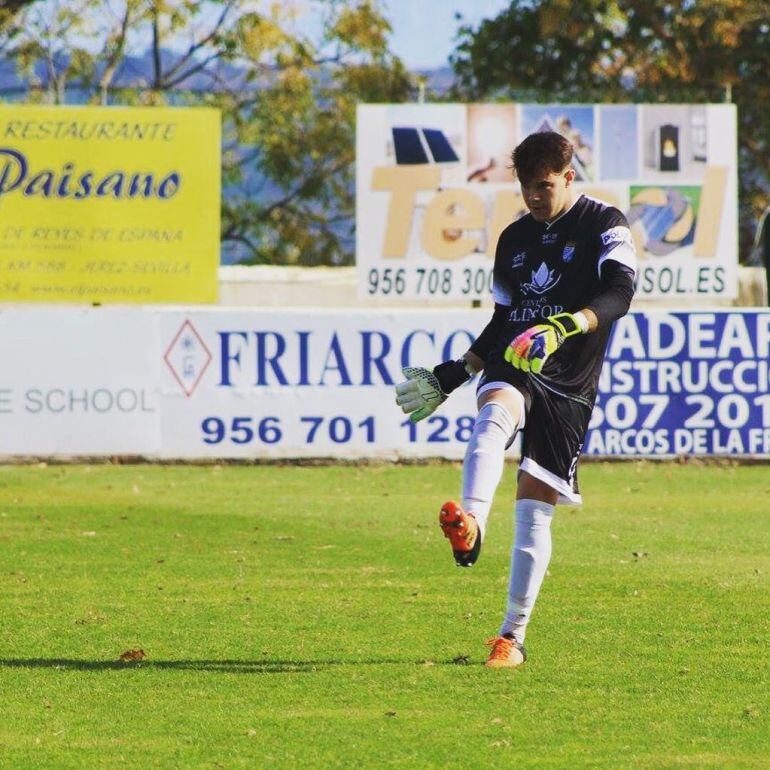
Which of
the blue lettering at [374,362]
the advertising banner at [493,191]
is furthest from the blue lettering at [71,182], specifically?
the blue lettering at [374,362]

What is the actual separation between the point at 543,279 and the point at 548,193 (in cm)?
34

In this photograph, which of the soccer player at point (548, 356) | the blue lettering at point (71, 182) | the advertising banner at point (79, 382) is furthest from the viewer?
the blue lettering at point (71, 182)

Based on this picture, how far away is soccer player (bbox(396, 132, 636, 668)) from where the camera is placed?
6.59m

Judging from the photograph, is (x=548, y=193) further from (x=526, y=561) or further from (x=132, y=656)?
(x=132, y=656)

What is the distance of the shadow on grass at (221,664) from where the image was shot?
676 centimetres

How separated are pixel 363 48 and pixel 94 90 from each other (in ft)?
17.4

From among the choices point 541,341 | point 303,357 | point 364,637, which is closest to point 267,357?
point 303,357

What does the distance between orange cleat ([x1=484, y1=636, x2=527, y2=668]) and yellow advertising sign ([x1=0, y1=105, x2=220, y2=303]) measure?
→ 11765 millimetres

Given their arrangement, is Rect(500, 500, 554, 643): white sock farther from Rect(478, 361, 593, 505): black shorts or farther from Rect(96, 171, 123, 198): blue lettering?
Rect(96, 171, 123, 198): blue lettering

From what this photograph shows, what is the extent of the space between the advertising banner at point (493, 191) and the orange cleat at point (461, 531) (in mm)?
12372

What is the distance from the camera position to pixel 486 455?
21.4ft

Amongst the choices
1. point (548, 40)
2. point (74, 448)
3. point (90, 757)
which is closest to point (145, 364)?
point (74, 448)

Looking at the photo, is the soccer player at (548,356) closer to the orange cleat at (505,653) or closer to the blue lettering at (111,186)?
the orange cleat at (505,653)

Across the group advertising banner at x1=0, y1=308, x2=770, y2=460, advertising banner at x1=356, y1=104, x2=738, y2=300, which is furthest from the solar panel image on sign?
advertising banner at x1=0, y1=308, x2=770, y2=460
